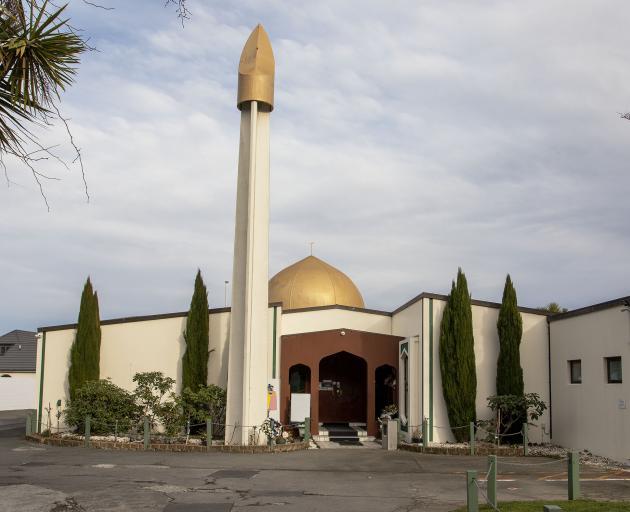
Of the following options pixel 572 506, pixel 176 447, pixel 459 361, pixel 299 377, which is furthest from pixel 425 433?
pixel 572 506

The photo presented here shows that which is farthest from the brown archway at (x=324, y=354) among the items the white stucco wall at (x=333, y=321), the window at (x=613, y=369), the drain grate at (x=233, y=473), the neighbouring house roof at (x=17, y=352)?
the neighbouring house roof at (x=17, y=352)

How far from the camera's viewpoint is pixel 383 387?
28.7m

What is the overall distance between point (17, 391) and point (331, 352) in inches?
1240

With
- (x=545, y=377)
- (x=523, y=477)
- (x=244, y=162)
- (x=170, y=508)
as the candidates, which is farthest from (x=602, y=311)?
(x=170, y=508)

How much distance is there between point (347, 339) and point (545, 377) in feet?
21.4

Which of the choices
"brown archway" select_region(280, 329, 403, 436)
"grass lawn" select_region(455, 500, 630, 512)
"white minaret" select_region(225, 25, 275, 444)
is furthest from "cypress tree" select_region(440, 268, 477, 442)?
"grass lawn" select_region(455, 500, 630, 512)

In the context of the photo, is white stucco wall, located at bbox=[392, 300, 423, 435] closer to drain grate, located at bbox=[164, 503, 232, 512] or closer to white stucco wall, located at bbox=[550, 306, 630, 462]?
white stucco wall, located at bbox=[550, 306, 630, 462]

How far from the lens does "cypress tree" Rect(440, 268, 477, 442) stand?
22.3 meters

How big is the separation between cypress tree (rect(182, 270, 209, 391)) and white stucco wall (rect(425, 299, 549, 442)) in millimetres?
7362

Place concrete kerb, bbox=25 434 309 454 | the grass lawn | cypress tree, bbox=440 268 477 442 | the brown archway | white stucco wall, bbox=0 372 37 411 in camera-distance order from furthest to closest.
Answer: white stucco wall, bbox=0 372 37 411 < the brown archway < cypress tree, bbox=440 268 477 442 < concrete kerb, bbox=25 434 309 454 < the grass lawn

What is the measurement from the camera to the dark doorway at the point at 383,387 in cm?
2672

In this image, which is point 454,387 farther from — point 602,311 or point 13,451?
point 13,451

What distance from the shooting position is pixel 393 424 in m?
22.1

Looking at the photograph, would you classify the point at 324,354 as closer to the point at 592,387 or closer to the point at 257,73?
the point at 592,387
